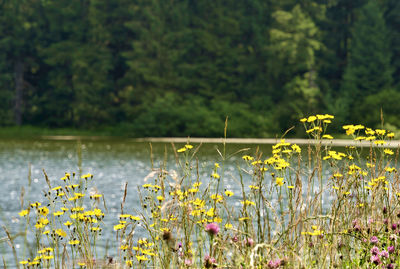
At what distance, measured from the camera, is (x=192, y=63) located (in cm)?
4128

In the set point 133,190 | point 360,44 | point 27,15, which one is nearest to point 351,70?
point 360,44

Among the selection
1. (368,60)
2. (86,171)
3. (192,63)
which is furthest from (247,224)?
(192,63)

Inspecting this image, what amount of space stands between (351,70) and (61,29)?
1824cm

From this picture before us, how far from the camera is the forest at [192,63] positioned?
36281 mm

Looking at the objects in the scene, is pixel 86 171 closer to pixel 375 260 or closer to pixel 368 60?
pixel 375 260

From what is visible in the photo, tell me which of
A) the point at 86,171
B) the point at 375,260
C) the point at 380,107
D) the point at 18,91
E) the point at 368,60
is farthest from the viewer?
the point at 18,91

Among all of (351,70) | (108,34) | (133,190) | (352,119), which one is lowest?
(133,190)

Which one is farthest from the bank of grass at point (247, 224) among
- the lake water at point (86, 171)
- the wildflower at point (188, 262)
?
the lake water at point (86, 171)

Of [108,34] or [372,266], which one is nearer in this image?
[372,266]

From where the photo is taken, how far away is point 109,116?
1560 inches

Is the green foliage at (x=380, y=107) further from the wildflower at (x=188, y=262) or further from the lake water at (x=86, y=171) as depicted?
the wildflower at (x=188, y=262)

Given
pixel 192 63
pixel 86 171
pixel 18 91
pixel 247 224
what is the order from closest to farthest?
pixel 247 224
pixel 86 171
pixel 18 91
pixel 192 63

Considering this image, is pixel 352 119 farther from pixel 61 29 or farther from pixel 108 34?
pixel 61 29

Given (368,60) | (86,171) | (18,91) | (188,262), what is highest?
(368,60)
